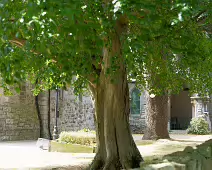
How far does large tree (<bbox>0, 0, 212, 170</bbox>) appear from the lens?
472cm

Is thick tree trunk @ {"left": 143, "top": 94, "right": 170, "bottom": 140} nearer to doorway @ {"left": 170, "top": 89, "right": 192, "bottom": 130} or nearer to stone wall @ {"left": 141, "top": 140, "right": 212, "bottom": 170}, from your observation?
stone wall @ {"left": 141, "top": 140, "right": 212, "bottom": 170}

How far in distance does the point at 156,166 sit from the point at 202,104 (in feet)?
67.6

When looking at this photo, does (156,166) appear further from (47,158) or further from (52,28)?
(47,158)

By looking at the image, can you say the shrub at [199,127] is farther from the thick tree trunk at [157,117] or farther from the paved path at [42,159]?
the paved path at [42,159]

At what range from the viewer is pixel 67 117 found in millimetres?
24750

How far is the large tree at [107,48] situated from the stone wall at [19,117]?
35.6 feet

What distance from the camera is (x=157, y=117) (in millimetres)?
17250

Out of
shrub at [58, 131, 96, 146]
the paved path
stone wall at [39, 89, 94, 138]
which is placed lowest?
the paved path

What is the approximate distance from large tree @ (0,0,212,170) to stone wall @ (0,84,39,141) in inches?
427

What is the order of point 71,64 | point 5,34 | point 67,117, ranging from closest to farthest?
point 5,34, point 71,64, point 67,117

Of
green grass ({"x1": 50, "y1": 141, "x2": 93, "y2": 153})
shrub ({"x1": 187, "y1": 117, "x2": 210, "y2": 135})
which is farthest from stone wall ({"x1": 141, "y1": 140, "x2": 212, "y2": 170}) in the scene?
shrub ({"x1": 187, "y1": 117, "x2": 210, "y2": 135})

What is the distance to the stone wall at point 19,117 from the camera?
72.6 feet

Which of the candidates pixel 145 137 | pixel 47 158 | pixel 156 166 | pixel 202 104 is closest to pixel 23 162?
pixel 47 158

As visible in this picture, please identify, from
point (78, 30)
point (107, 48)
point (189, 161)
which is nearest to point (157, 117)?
point (107, 48)
